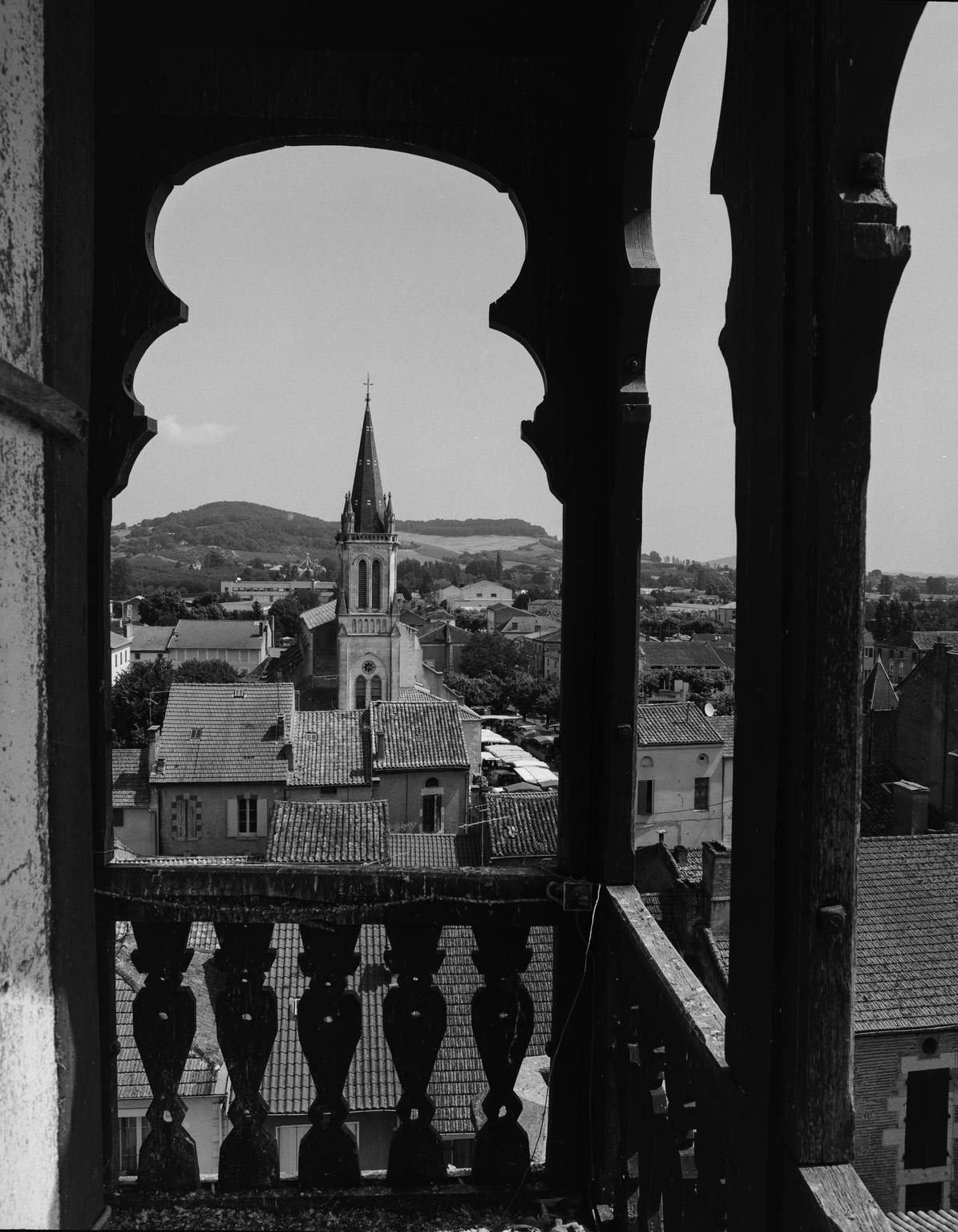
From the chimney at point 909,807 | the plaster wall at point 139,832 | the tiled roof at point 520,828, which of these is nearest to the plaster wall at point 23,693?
the chimney at point 909,807

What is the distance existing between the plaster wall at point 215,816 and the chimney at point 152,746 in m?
0.44

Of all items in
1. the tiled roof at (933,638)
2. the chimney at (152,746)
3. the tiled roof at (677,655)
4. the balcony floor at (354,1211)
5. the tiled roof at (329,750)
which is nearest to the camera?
the tiled roof at (933,638)

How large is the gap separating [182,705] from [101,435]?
695 inches

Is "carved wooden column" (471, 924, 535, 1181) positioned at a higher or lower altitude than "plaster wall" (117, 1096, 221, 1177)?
higher

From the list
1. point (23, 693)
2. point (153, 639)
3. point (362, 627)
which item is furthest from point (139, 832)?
point (23, 693)

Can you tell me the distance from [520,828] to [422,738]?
4.58 meters

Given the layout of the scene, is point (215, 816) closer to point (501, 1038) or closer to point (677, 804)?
point (677, 804)

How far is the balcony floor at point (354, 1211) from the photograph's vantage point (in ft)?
6.82

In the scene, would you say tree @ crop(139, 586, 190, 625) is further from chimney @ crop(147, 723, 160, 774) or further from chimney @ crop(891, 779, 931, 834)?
chimney @ crop(891, 779, 931, 834)

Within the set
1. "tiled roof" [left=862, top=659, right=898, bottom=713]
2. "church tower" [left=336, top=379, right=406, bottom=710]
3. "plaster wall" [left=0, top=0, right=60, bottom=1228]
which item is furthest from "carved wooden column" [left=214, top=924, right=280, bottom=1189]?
"church tower" [left=336, top=379, right=406, bottom=710]

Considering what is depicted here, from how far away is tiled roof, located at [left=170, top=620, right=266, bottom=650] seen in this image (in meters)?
18.8

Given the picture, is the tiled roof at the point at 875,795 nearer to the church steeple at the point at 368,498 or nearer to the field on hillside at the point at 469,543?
the field on hillside at the point at 469,543

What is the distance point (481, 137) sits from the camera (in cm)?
229

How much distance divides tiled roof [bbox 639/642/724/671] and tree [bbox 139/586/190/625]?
5202 mm
